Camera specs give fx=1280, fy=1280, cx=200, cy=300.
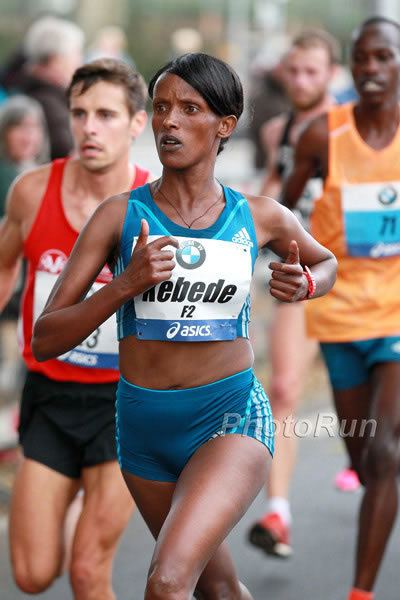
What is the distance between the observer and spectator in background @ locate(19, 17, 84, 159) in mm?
8422

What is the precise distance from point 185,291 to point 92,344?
95 centimetres

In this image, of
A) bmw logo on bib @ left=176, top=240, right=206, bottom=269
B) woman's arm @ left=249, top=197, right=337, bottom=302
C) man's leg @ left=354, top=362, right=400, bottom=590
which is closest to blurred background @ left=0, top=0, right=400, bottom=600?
man's leg @ left=354, top=362, right=400, bottom=590

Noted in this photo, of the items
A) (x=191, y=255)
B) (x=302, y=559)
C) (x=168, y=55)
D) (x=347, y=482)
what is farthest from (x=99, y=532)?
(x=168, y=55)

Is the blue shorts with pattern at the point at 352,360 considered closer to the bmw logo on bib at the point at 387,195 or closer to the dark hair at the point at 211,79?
the bmw logo on bib at the point at 387,195

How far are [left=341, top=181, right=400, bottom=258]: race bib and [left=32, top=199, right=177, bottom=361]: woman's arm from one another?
1644mm

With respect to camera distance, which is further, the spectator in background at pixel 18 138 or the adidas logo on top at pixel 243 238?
the spectator in background at pixel 18 138

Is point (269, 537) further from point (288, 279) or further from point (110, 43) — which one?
point (110, 43)

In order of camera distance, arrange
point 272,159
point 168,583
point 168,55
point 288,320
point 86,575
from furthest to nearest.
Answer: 1. point 168,55
2. point 272,159
3. point 288,320
4. point 86,575
5. point 168,583

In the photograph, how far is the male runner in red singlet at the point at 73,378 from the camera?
14.8ft

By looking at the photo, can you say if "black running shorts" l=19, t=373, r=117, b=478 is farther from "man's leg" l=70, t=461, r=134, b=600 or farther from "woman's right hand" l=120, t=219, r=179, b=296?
"woman's right hand" l=120, t=219, r=179, b=296

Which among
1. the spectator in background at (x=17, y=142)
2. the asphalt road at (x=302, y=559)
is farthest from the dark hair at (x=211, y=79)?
the spectator in background at (x=17, y=142)

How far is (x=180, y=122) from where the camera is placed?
12.0ft

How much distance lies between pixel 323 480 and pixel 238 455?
3.65 meters

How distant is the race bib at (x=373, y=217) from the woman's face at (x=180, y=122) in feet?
5.22
